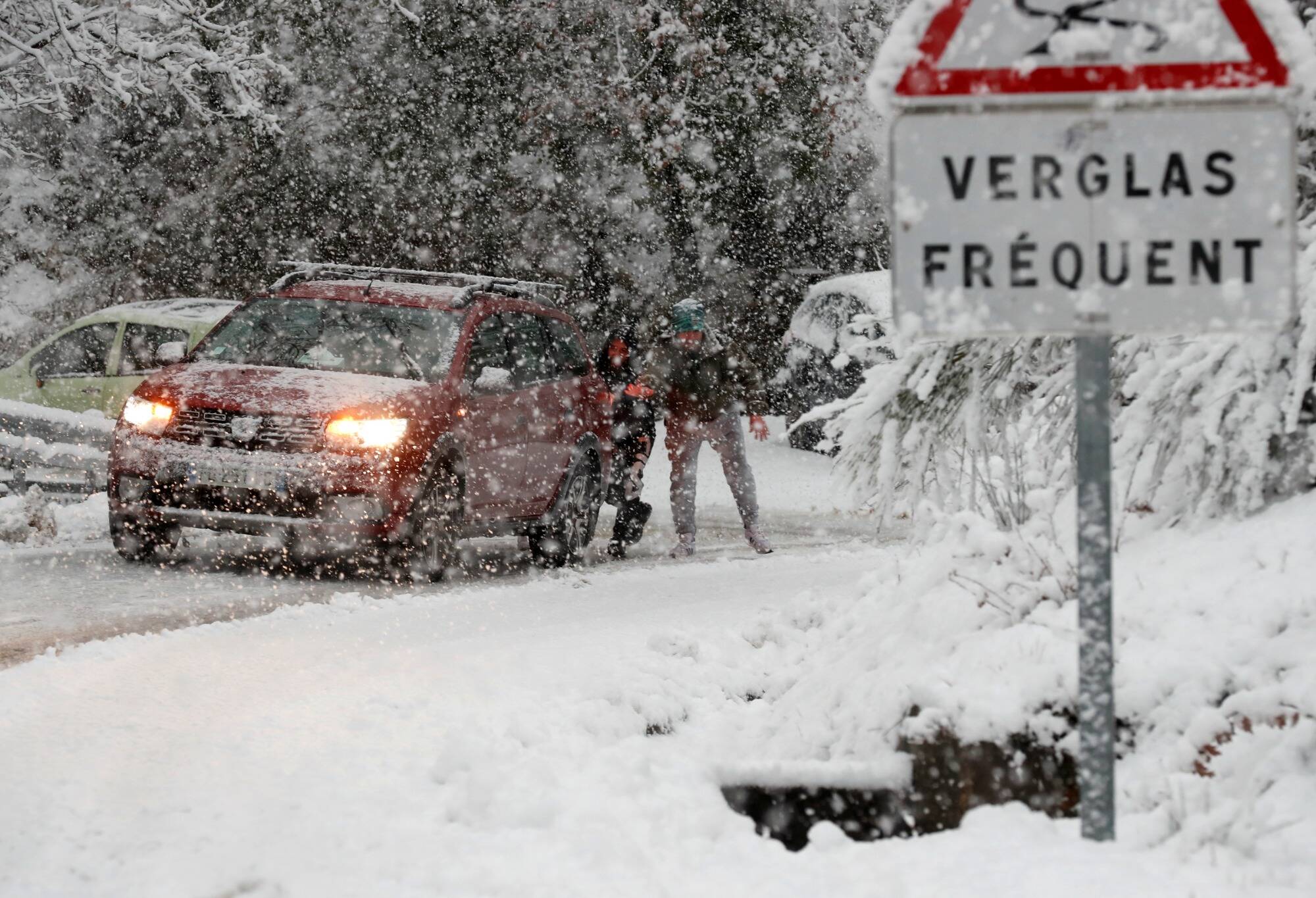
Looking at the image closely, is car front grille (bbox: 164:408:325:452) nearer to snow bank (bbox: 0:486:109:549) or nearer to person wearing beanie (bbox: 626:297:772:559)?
snow bank (bbox: 0:486:109:549)

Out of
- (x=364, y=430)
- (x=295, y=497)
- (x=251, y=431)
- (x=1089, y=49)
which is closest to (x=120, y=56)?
(x=251, y=431)

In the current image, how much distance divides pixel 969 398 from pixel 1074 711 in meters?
1.73

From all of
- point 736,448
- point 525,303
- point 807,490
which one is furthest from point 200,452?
point 807,490

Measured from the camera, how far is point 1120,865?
355cm

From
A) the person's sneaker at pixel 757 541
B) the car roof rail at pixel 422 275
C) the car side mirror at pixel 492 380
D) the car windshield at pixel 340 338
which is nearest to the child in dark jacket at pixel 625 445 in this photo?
the person's sneaker at pixel 757 541

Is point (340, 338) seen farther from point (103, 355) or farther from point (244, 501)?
point (103, 355)

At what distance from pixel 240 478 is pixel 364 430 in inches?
30.7

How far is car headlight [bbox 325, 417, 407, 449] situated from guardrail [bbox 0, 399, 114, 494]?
355 centimetres

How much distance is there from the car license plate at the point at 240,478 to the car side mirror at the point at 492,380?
1488mm

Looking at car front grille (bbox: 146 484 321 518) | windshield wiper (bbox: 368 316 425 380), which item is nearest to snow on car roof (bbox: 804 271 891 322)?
windshield wiper (bbox: 368 316 425 380)

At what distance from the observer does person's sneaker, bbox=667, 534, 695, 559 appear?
12.0 m

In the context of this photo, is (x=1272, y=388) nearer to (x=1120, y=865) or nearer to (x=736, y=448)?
(x=1120, y=865)

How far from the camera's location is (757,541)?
12.1 metres

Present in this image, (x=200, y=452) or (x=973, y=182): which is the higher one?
(x=973, y=182)
